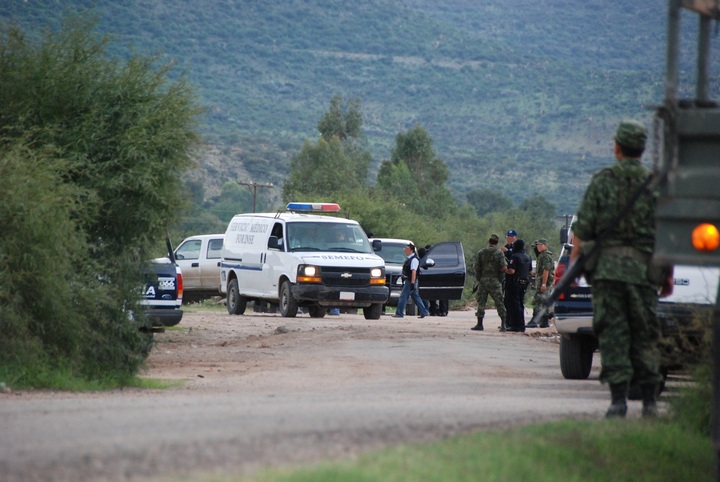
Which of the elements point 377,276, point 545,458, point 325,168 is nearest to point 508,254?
point 377,276

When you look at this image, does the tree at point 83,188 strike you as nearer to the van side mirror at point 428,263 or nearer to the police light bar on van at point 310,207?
the police light bar on van at point 310,207

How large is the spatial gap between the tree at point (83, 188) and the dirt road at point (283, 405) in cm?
100

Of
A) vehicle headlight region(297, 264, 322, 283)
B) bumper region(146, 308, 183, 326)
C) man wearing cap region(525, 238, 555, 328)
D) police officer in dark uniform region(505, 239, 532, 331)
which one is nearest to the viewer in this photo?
bumper region(146, 308, 183, 326)

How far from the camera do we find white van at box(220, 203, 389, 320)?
25.7 meters

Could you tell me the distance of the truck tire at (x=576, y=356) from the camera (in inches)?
529

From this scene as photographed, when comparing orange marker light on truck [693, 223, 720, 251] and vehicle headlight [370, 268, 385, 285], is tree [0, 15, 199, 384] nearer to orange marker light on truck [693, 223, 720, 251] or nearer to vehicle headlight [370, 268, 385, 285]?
orange marker light on truck [693, 223, 720, 251]

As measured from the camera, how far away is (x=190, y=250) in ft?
117

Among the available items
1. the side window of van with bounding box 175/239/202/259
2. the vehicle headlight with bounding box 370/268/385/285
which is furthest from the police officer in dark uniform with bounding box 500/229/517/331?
the side window of van with bounding box 175/239/202/259

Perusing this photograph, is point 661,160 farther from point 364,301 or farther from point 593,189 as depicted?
point 364,301

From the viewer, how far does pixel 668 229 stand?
6402 mm

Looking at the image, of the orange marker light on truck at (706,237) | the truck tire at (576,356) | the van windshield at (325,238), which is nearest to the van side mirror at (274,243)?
the van windshield at (325,238)

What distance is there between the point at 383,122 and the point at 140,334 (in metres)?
168

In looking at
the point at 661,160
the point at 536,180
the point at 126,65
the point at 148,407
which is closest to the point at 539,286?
the point at 126,65

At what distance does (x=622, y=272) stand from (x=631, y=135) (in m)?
0.99
